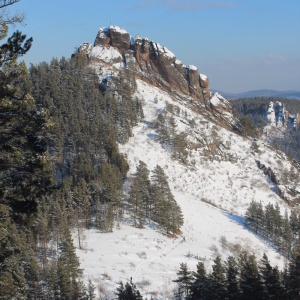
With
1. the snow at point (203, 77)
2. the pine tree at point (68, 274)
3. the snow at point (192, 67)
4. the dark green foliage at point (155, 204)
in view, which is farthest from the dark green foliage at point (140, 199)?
the snow at point (203, 77)

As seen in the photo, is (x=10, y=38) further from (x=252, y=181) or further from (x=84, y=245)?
(x=252, y=181)

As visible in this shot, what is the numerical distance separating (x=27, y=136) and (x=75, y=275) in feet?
110

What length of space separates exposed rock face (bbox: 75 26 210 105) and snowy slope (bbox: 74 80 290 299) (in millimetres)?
8188

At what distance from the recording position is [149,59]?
131 m

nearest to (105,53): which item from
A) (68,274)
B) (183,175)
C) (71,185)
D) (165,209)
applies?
(183,175)

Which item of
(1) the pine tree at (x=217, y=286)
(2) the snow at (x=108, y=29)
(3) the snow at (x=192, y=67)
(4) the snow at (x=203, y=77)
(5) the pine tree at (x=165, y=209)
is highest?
(2) the snow at (x=108, y=29)

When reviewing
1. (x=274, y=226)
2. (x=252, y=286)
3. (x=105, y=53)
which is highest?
(x=105, y=53)

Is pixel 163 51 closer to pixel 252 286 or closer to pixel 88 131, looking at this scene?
pixel 88 131

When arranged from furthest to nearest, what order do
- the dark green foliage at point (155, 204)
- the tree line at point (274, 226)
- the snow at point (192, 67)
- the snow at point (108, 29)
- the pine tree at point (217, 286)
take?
the snow at point (192, 67) < the snow at point (108, 29) < the tree line at point (274, 226) < the dark green foliage at point (155, 204) < the pine tree at point (217, 286)

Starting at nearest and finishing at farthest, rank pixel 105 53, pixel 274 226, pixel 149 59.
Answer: pixel 274 226, pixel 105 53, pixel 149 59

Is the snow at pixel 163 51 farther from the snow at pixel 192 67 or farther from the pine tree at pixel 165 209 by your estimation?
the pine tree at pixel 165 209

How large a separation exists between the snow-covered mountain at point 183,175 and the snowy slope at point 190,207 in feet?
0.48

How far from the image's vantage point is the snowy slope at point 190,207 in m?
50.4

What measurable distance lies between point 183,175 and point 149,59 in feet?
185
